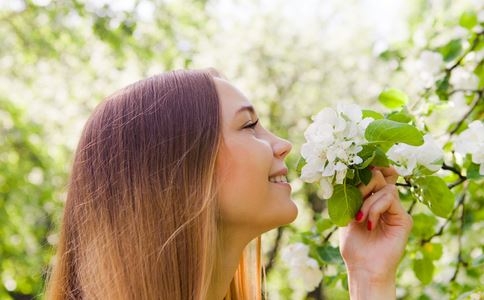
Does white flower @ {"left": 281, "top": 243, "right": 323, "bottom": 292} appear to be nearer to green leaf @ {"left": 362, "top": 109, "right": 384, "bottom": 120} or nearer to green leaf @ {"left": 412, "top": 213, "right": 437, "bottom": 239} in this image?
green leaf @ {"left": 412, "top": 213, "right": 437, "bottom": 239}

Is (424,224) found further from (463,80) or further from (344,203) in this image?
(344,203)

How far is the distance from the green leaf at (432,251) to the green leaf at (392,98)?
1.44 ft

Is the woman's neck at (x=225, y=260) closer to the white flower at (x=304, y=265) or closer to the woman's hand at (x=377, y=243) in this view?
the woman's hand at (x=377, y=243)

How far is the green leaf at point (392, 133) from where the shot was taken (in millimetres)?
1384

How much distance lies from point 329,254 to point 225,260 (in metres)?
0.41

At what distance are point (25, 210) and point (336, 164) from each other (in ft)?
18.4

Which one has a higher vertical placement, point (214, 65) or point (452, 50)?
point (452, 50)

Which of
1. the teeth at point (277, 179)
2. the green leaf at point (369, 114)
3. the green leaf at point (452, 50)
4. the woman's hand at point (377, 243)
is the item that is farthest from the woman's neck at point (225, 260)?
the green leaf at point (452, 50)

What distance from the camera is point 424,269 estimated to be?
6.74 ft

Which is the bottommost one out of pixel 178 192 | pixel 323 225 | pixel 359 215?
pixel 323 225

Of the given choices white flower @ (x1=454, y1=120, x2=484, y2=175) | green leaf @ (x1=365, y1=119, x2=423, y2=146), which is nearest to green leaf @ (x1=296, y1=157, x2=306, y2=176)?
green leaf @ (x1=365, y1=119, x2=423, y2=146)

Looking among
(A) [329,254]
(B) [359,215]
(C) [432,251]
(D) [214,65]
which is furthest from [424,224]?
(D) [214,65]

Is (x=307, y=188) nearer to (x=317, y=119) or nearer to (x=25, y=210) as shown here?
(x=25, y=210)

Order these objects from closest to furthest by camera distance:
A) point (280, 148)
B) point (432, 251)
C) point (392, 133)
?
point (392, 133)
point (280, 148)
point (432, 251)
